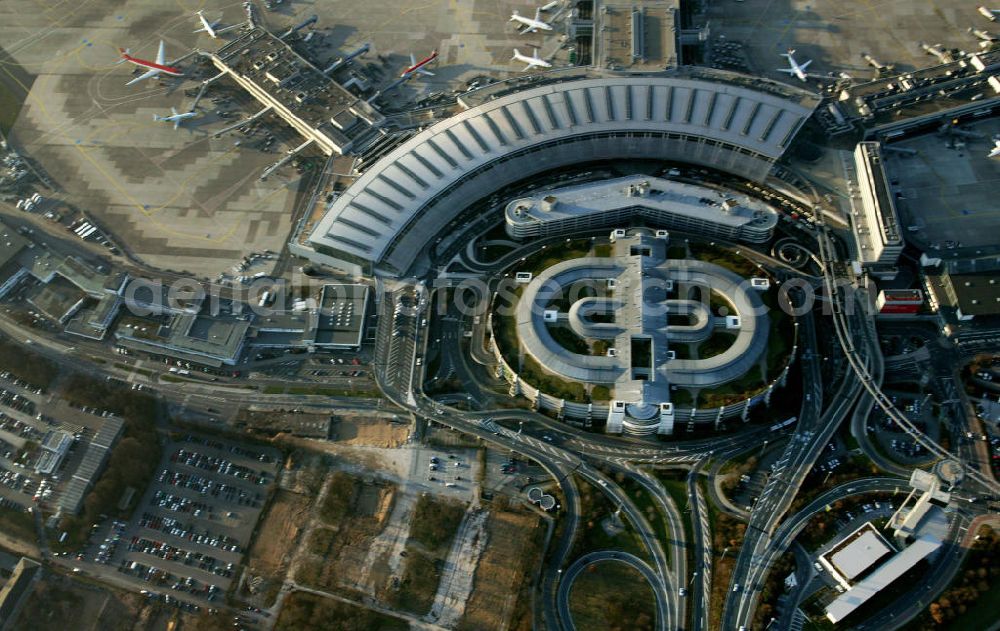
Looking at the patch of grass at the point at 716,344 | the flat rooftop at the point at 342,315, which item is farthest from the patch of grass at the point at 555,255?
the flat rooftop at the point at 342,315

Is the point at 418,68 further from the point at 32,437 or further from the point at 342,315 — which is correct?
the point at 32,437

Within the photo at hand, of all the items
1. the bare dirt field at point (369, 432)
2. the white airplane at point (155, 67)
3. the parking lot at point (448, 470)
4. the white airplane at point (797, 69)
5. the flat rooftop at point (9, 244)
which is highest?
the white airplane at point (797, 69)

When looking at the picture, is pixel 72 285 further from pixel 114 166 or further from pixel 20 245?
pixel 114 166

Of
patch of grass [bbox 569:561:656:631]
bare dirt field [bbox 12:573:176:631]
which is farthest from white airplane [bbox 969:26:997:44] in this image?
bare dirt field [bbox 12:573:176:631]

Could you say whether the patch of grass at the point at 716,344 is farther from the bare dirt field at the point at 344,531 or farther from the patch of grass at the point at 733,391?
the bare dirt field at the point at 344,531

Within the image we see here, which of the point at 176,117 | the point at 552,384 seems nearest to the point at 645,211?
the point at 552,384

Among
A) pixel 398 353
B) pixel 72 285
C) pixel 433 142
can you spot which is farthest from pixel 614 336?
pixel 72 285
